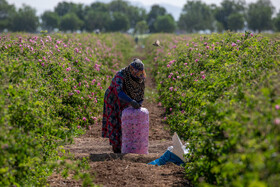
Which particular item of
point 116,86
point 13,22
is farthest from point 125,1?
point 116,86

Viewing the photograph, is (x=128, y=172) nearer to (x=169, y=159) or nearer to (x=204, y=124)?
(x=169, y=159)

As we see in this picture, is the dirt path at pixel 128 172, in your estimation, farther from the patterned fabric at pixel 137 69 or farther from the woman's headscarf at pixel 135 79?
the patterned fabric at pixel 137 69

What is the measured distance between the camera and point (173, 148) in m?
5.11

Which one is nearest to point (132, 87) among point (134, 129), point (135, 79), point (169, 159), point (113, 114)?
point (135, 79)

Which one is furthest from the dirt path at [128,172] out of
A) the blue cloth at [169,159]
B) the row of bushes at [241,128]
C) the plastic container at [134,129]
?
the row of bushes at [241,128]

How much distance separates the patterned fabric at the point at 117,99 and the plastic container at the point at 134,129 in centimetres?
31

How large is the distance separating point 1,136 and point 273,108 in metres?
2.58

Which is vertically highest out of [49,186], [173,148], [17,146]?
[17,146]

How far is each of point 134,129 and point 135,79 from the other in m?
0.90

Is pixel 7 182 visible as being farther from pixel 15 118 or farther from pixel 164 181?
pixel 164 181

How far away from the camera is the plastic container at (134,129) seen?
17.8ft

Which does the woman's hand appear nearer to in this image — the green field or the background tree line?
the green field

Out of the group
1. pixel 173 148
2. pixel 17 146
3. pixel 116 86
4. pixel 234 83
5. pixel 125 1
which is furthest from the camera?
pixel 125 1

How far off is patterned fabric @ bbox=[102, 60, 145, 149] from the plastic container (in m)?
0.31
